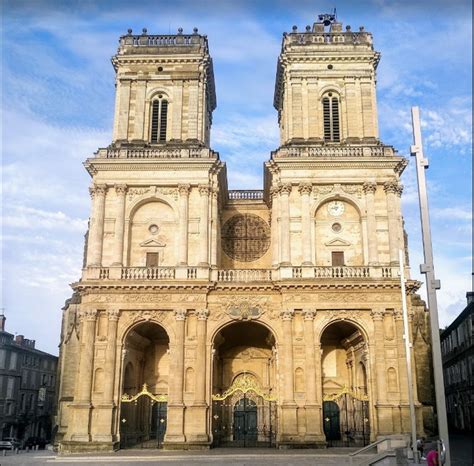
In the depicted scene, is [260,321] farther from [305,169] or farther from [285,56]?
[285,56]

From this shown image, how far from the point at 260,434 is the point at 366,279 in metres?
12.0

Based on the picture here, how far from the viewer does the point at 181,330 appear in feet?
107

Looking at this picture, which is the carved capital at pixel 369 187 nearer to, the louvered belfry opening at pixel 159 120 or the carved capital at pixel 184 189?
the carved capital at pixel 184 189

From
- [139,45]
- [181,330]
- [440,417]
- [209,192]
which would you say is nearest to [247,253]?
[209,192]

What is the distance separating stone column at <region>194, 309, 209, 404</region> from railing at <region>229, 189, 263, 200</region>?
1208 centimetres

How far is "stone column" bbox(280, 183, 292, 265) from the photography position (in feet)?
112

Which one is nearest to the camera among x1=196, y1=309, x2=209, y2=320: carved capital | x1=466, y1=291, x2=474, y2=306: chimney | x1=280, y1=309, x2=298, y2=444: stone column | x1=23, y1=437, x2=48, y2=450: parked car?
x1=280, y1=309, x2=298, y2=444: stone column

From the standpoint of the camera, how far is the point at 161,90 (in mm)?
39156

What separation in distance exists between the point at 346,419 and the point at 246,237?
548 inches

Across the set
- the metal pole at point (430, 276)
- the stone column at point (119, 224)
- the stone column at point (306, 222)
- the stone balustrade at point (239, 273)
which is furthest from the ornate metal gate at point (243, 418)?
the metal pole at point (430, 276)

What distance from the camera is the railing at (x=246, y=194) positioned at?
42.6 m

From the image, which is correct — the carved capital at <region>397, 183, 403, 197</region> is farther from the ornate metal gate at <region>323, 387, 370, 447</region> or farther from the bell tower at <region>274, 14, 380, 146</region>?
the ornate metal gate at <region>323, 387, 370, 447</region>

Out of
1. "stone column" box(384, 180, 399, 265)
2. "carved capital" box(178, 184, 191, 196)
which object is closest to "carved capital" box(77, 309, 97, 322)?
"carved capital" box(178, 184, 191, 196)

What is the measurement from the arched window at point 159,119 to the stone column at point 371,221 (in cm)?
1362
